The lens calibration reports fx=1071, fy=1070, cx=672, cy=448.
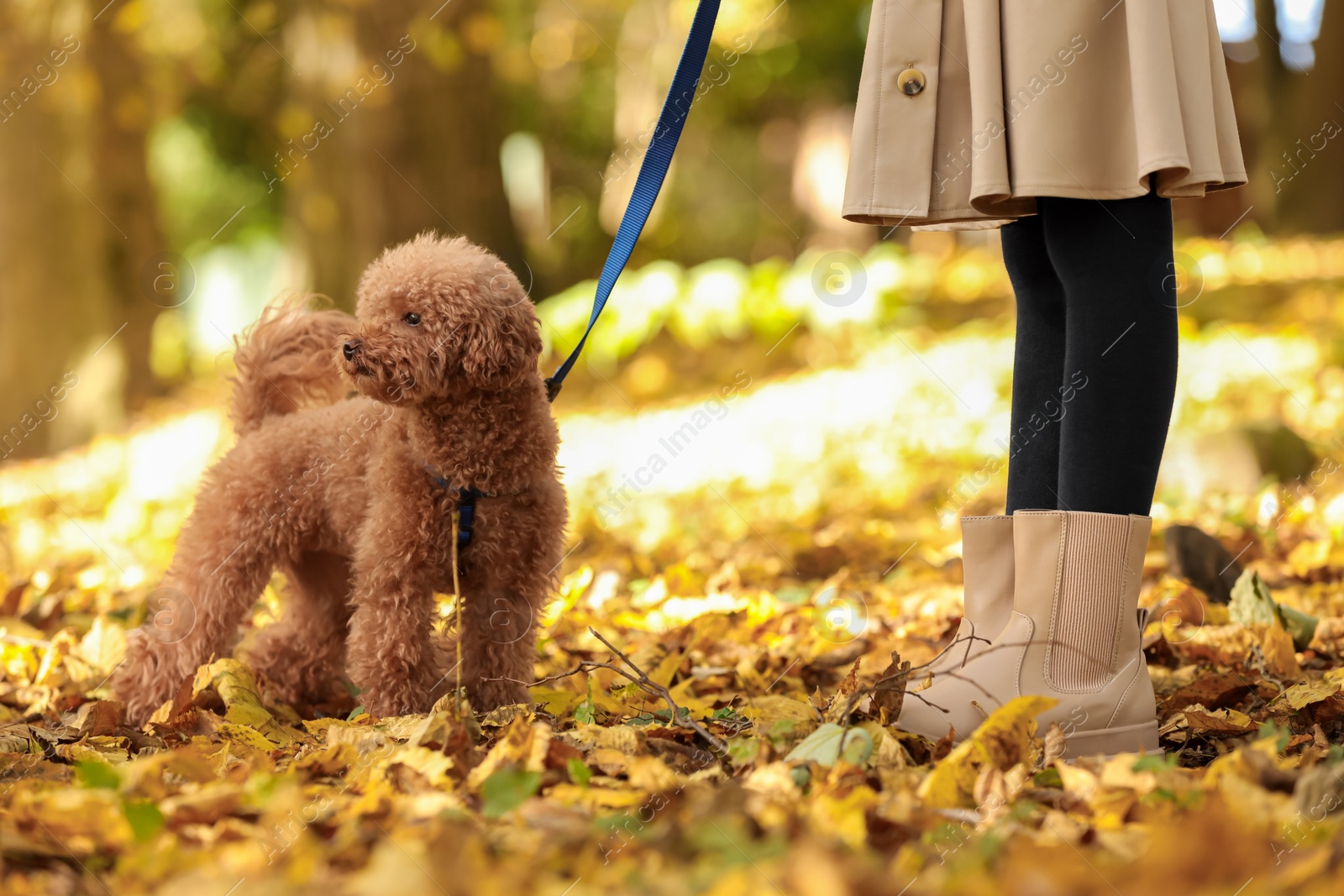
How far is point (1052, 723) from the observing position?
6.24ft

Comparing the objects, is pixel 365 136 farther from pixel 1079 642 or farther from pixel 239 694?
pixel 1079 642

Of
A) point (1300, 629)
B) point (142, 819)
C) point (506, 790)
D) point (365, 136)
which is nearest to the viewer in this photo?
point (142, 819)

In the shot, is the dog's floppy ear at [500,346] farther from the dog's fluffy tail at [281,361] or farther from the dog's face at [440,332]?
the dog's fluffy tail at [281,361]

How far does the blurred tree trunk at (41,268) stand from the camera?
8289mm

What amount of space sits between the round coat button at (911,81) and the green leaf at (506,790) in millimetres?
1494

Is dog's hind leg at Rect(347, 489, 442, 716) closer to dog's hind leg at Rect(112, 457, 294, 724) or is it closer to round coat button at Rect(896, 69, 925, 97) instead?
dog's hind leg at Rect(112, 457, 294, 724)

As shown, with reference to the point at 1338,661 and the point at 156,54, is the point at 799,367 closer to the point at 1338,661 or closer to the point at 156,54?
the point at 1338,661

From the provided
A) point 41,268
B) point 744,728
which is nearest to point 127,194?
point 41,268

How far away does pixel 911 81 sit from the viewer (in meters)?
2.15

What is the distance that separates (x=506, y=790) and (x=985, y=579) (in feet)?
3.53

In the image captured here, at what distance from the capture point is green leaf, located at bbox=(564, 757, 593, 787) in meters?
1.68

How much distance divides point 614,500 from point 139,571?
2.10m

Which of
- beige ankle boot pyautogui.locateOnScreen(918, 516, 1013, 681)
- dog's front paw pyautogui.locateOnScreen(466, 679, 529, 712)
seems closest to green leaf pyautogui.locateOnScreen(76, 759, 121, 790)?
dog's front paw pyautogui.locateOnScreen(466, 679, 529, 712)

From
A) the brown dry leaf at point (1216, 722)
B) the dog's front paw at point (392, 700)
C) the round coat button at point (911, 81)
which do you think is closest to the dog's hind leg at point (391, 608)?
the dog's front paw at point (392, 700)
